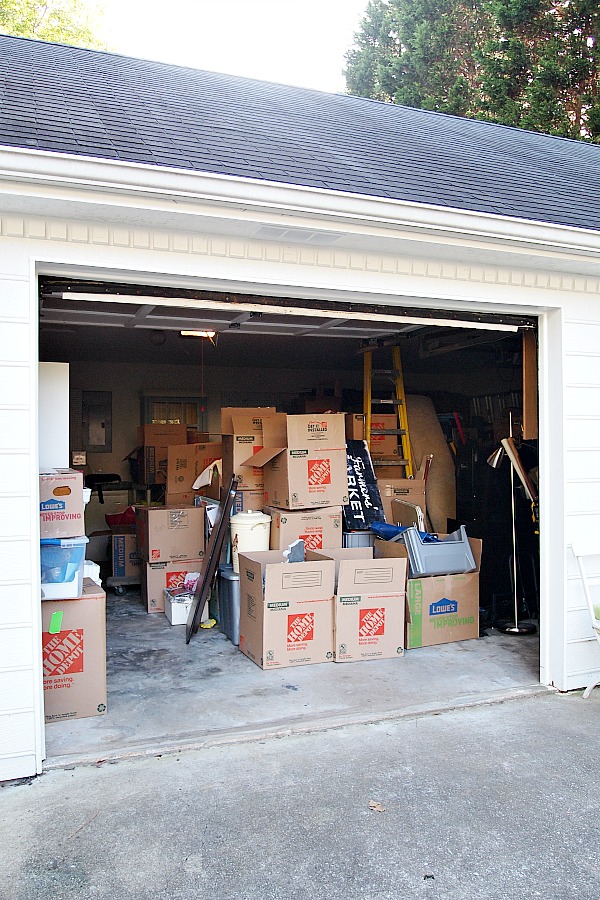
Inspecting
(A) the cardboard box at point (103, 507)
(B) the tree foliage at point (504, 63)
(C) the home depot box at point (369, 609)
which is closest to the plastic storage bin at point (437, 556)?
(C) the home depot box at point (369, 609)

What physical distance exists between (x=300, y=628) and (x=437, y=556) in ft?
3.99

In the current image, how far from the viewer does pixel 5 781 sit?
297 centimetres

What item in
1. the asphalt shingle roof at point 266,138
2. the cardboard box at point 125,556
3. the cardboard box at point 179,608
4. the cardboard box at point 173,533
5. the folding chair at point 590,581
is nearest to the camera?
the asphalt shingle roof at point 266,138

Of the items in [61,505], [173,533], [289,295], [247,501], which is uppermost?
[289,295]

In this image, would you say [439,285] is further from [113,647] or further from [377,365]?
[377,365]

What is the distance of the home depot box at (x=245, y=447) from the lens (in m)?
5.81

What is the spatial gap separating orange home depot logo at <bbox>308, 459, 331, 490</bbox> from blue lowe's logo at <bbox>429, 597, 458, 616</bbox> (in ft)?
3.95

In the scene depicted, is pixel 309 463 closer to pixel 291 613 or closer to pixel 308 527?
pixel 308 527

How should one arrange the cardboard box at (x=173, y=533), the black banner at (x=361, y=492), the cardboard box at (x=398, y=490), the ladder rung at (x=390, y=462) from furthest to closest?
1. the ladder rung at (x=390, y=462)
2. the cardboard box at (x=398, y=490)
3. the cardboard box at (x=173, y=533)
4. the black banner at (x=361, y=492)

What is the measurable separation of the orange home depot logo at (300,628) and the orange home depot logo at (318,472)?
1.16 m

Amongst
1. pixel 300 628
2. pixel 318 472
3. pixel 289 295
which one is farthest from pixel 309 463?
pixel 289 295

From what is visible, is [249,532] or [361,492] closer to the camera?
[249,532]

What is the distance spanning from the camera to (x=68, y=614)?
3.61m

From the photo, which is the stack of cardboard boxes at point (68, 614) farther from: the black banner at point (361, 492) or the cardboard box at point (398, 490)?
the cardboard box at point (398, 490)
